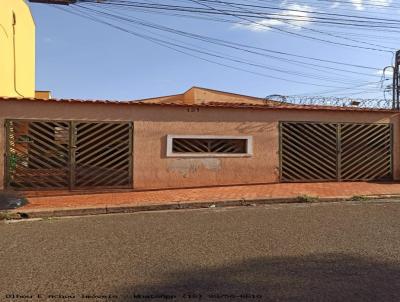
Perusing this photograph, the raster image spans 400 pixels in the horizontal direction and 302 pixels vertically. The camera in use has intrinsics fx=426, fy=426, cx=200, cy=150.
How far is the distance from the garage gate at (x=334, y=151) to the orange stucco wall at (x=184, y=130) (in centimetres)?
33

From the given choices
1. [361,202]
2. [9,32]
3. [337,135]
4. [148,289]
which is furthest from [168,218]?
[9,32]

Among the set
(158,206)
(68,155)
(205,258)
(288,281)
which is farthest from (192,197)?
(288,281)

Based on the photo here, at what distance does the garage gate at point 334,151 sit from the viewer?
12.6 meters

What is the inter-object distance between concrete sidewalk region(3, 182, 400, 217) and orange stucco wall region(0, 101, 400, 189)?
0.43m

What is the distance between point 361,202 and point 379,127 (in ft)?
14.8

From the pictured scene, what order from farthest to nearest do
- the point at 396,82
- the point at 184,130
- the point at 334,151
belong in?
1. the point at 396,82
2. the point at 334,151
3. the point at 184,130

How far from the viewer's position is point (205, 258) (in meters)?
4.95

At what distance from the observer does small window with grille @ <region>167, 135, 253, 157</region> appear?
11.6 m

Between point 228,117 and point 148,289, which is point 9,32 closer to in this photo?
point 228,117

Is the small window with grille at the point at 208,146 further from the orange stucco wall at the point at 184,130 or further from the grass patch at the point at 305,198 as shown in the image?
the grass patch at the point at 305,198

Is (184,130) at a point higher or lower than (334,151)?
higher

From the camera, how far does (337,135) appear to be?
12898 millimetres

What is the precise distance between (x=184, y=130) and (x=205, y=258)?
6.89 meters

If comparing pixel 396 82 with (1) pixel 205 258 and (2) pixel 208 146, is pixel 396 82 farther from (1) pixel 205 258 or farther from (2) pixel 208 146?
(1) pixel 205 258
